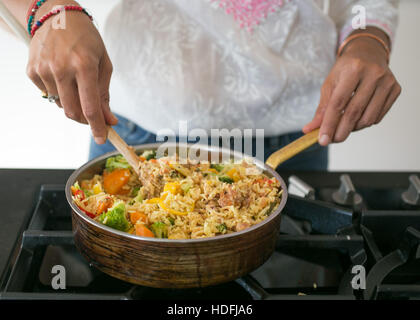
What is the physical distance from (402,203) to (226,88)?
649 millimetres

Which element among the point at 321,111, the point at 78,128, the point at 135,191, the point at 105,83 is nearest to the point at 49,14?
the point at 105,83

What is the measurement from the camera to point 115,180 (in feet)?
3.54

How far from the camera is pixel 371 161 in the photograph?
3.76 m

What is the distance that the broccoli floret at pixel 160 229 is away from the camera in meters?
0.88

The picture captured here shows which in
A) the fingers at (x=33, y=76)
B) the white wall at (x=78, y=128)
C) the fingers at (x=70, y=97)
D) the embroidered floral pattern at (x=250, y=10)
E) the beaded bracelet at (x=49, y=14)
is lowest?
the white wall at (x=78, y=128)

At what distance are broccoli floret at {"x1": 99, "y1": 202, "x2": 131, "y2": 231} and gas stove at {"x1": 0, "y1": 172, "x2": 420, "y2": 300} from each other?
0.41 feet

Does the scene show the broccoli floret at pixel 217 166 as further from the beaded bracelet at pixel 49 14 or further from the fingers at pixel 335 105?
the beaded bracelet at pixel 49 14

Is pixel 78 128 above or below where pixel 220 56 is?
below

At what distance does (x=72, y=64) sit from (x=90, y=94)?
7 centimetres

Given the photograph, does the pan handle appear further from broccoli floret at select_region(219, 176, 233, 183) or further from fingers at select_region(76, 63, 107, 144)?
fingers at select_region(76, 63, 107, 144)

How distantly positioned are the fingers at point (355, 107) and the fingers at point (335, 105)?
2cm

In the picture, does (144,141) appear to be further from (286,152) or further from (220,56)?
(286,152)

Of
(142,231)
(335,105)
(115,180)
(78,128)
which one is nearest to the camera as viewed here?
(142,231)

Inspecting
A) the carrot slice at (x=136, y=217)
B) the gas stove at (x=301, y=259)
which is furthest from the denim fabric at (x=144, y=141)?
the carrot slice at (x=136, y=217)
